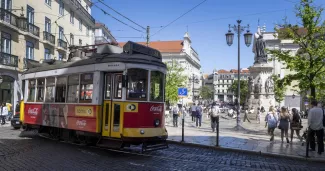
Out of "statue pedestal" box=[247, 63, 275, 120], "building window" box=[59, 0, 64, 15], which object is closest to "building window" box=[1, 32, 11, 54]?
"building window" box=[59, 0, 64, 15]

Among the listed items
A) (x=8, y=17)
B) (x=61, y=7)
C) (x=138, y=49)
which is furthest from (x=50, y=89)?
(x=61, y=7)

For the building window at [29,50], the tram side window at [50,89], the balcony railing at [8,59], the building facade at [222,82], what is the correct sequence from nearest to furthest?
the tram side window at [50,89] < the balcony railing at [8,59] < the building window at [29,50] < the building facade at [222,82]

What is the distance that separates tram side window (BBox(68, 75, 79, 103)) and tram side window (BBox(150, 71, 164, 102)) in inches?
114

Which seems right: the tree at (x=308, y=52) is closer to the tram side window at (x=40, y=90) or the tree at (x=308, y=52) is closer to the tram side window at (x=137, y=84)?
the tram side window at (x=137, y=84)

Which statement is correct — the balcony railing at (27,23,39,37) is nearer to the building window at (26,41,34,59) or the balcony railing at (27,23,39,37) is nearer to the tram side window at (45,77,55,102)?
the building window at (26,41,34,59)

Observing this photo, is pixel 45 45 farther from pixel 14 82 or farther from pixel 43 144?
pixel 43 144

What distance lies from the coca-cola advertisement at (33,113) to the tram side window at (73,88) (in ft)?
8.78

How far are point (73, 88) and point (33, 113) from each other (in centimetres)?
372

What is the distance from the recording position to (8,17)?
24969 millimetres

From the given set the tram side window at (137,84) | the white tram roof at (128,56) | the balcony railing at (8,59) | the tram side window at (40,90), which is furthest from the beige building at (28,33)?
the tram side window at (137,84)

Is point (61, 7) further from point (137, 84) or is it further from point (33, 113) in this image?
point (137, 84)

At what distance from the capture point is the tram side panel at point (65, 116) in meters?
10.1

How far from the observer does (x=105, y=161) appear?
28.5ft

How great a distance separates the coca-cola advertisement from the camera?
13166 millimetres
